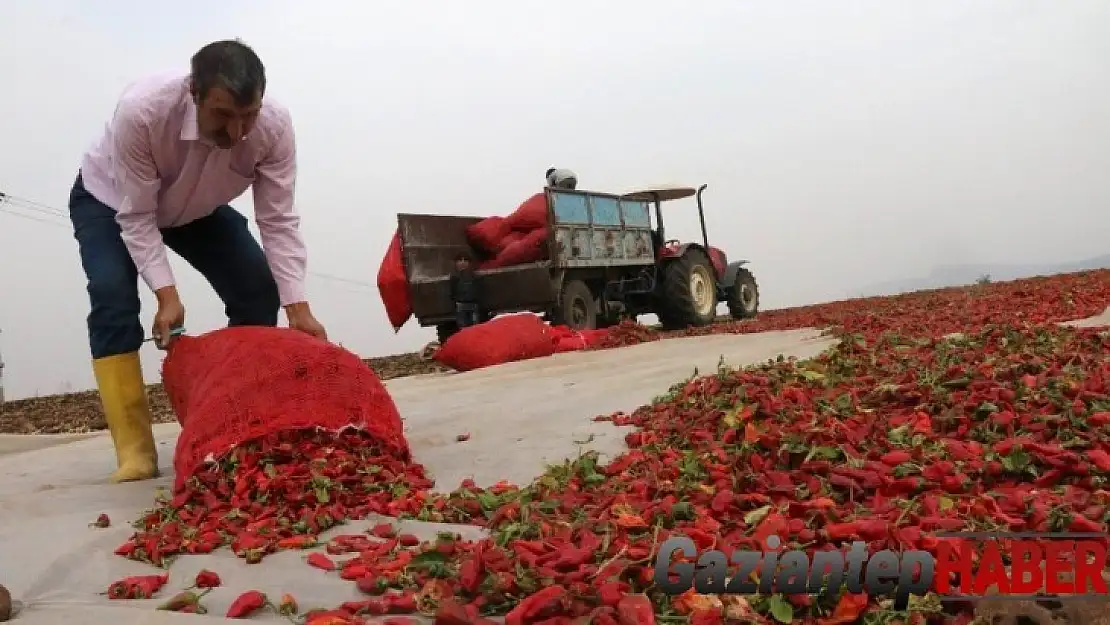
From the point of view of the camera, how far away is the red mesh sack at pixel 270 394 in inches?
112

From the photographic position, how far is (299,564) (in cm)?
213

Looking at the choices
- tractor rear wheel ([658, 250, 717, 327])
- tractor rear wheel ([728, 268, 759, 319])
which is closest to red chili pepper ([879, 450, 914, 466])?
tractor rear wheel ([658, 250, 717, 327])

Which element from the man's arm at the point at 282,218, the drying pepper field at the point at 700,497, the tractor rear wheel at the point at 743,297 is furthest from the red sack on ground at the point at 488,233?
the drying pepper field at the point at 700,497

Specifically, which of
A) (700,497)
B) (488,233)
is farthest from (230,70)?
(488,233)

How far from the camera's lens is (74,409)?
9.30 meters

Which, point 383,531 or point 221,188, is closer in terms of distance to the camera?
point 383,531

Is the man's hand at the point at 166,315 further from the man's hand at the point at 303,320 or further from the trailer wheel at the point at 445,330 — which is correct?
the trailer wheel at the point at 445,330

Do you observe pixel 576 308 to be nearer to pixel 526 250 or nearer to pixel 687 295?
pixel 526 250

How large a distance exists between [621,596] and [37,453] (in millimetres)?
4056

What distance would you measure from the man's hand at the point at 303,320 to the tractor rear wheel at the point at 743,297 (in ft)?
34.6

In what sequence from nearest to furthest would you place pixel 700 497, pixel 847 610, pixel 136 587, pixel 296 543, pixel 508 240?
pixel 847 610 → pixel 136 587 → pixel 296 543 → pixel 700 497 → pixel 508 240

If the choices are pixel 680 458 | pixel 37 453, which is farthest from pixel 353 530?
pixel 37 453

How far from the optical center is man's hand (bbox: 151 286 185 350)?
331 centimetres

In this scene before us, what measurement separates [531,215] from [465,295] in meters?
1.33
